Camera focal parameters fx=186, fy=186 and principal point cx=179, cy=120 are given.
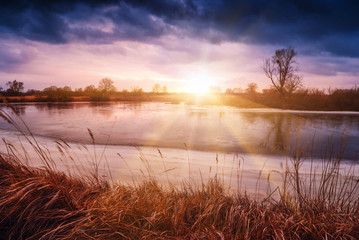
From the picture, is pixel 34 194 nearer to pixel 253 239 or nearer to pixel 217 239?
pixel 217 239

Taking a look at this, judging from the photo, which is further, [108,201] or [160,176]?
[160,176]

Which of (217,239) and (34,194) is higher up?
(34,194)

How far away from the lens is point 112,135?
27.8ft

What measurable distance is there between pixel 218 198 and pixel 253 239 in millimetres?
848

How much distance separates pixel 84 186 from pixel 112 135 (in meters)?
5.69

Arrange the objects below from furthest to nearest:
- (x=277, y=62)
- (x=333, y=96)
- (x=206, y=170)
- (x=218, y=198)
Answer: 1. (x=277, y=62)
2. (x=333, y=96)
3. (x=206, y=170)
4. (x=218, y=198)

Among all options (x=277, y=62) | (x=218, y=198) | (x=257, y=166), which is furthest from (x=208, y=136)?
(x=277, y=62)

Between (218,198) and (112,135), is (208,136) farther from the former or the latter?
(218,198)

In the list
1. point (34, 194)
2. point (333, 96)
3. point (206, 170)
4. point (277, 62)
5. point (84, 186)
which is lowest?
point (206, 170)

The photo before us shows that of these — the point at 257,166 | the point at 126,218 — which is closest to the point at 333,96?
the point at 257,166

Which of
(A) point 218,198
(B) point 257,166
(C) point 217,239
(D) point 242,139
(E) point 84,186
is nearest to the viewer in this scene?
(C) point 217,239

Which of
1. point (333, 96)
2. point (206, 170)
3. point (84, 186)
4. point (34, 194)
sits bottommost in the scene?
point (206, 170)

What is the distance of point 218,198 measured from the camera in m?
2.66

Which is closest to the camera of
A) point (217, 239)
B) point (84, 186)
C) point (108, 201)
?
point (217, 239)
